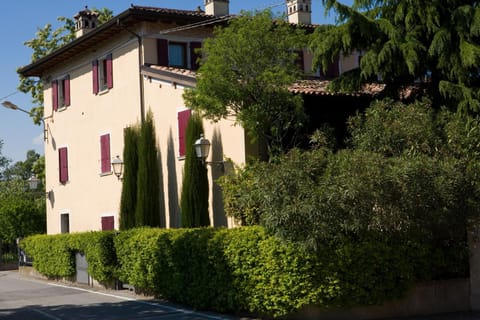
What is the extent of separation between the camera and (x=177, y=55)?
22656mm

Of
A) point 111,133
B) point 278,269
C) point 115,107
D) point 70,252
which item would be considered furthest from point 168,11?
point 278,269

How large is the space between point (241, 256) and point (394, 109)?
3.89 m

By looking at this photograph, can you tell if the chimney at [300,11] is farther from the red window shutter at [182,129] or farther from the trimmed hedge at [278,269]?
the trimmed hedge at [278,269]

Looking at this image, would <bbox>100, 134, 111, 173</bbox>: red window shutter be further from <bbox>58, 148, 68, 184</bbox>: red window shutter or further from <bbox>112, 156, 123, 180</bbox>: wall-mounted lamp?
<bbox>58, 148, 68, 184</bbox>: red window shutter

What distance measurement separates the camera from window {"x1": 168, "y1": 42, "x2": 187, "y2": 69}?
22547mm

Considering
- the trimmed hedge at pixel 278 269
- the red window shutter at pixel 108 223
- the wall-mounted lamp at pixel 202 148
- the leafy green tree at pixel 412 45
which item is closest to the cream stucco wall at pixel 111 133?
the red window shutter at pixel 108 223

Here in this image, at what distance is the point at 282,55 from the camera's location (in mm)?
16156

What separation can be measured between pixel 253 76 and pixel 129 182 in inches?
272

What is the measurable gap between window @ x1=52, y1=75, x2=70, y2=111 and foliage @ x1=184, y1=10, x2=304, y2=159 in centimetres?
1203

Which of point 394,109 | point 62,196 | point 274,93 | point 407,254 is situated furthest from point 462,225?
point 62,196

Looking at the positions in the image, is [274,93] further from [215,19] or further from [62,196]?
[62,196]

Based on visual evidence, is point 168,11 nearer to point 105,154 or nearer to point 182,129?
point 182,129

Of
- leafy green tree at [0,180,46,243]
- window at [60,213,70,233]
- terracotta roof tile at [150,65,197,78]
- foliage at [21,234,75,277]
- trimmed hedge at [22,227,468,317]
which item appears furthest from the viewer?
leafy green tree at [0,180,46,243]

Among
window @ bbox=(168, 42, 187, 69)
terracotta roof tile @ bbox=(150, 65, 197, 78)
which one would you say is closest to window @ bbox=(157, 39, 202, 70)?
window @ bbox=(168, 42, 187, 69)
